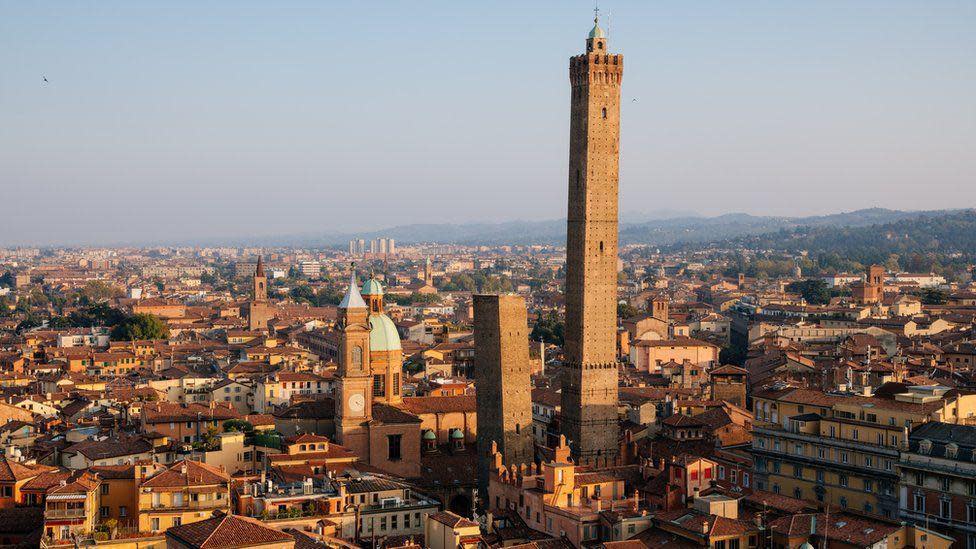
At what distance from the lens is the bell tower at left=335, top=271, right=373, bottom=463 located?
40.1 metres

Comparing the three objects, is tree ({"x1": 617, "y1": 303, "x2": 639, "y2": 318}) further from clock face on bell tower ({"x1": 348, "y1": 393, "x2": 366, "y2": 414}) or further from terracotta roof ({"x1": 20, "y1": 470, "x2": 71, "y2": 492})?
terracotta roof ({"x1": 20, "y1": 470, "x2": 71, "y2": 492})

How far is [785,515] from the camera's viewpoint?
94.9 feet

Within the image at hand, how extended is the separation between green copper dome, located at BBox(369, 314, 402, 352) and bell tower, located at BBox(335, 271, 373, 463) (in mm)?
2108

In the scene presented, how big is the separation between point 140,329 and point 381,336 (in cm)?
4385

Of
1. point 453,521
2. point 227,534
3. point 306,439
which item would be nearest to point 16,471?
point 306,439

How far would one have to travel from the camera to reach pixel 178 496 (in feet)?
97.5

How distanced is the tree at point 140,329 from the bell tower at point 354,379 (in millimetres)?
43634

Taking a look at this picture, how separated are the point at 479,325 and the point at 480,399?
2.28 meters

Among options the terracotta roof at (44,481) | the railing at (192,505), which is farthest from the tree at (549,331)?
the railing at (192,505)

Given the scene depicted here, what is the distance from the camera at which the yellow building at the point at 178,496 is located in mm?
29266

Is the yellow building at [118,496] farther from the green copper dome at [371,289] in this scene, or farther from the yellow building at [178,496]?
the green copper dome at [371,289]

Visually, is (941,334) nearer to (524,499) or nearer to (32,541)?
(524,499)

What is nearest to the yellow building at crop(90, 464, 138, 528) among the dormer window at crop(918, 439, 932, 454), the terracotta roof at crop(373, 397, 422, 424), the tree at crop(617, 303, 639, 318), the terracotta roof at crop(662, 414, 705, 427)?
the terracotta roof at crop(373, 397, 422, 424)

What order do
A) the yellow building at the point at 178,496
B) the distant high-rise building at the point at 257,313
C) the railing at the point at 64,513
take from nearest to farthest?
the railing at the point at 64,513
the yellow building at the point at 178,496
the distant high-rise building at the point at 257,313
